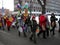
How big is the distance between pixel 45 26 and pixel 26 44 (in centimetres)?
234

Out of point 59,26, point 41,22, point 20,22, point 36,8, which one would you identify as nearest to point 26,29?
point 20,22

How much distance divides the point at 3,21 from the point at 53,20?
753 centimetres

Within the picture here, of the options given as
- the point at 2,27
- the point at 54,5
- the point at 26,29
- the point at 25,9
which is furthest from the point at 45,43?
the point at 54,5

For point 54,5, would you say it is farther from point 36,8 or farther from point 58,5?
point 36,8

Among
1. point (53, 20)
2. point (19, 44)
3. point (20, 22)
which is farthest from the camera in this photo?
point (53, 20)

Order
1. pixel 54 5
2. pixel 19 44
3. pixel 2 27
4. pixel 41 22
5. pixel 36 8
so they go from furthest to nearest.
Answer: pixel 54 5
pixel 36 8
pixel 2 27
pixel 41 22
pixel 19 44

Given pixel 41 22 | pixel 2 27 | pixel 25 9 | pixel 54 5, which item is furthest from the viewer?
pixel 54 5

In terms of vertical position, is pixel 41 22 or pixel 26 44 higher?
pixel 41 22

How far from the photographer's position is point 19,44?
1320 cm

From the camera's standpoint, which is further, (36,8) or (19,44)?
(36,8)

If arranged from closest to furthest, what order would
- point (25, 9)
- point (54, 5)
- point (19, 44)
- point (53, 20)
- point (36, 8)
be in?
point (19, 44)
point (53, 20)
point (25, 9)
point (36, 8)
point (54, 5)

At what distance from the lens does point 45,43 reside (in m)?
13.8

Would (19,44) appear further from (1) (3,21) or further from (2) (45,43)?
(1) (3,21)

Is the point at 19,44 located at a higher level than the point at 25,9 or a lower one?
lower
